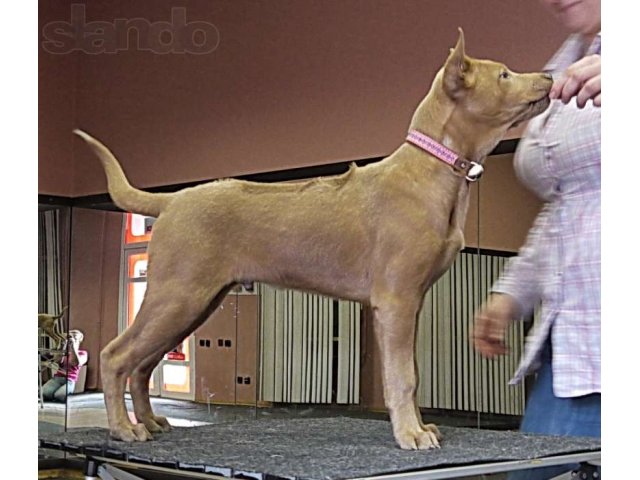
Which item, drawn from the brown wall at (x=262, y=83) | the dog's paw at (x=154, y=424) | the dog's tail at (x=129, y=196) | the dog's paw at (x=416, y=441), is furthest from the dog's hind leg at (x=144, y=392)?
the brown wall at (x=262, y=83)

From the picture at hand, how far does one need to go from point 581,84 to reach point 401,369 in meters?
0.36

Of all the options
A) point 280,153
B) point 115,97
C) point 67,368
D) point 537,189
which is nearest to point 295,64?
point 280,153

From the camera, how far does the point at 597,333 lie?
116cm

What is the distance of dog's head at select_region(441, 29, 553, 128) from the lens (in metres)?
1.06

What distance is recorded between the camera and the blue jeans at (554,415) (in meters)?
1.17

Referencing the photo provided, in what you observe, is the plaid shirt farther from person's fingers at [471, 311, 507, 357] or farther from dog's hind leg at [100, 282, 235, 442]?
dog's hind leg at [100, 282, 235, 442]

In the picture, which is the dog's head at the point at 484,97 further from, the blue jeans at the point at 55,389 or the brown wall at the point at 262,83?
the blue jeans at the point at 55,389

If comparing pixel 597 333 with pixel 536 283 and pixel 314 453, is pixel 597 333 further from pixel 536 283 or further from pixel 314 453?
pixel 314 453

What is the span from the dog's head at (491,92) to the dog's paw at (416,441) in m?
0.33

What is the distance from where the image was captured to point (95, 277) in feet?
9.77

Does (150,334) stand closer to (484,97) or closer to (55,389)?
(484,97)

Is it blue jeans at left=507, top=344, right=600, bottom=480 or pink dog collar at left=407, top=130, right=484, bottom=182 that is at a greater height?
pink dog collar at left=407, top=130, right=484, bottom=182

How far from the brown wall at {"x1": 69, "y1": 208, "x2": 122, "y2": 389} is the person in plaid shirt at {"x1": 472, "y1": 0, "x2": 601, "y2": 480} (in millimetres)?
1755

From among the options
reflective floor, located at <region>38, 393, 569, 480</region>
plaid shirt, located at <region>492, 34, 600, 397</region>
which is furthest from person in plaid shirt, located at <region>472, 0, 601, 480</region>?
reflective floor, located at <region>38, 393, 569, 480</region>
